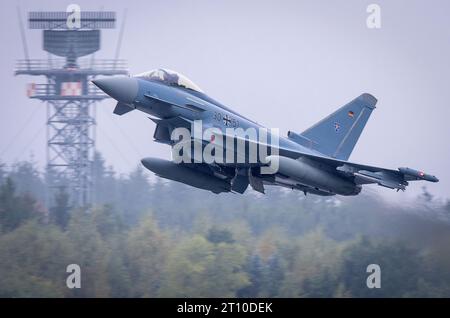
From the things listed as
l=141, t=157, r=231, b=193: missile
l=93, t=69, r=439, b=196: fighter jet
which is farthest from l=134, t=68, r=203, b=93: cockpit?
l=141, t=157, r=231, b=193: missile

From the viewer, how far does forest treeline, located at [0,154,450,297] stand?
22.0 m

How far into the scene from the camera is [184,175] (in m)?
17.8

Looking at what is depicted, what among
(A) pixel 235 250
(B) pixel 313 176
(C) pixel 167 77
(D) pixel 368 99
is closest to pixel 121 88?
(C) pixel 167 77

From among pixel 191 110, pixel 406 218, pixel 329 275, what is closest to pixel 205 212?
pixel 329 275

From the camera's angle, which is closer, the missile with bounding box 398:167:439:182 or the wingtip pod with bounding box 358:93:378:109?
the missile with bounding box 398:167:439:182

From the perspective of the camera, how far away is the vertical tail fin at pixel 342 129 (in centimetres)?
1855

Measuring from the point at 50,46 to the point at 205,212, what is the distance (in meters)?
10.2

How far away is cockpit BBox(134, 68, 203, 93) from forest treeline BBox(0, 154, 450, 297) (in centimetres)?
658

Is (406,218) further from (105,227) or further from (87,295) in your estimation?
(105,227)

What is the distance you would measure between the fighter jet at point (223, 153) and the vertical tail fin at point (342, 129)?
0.21 m

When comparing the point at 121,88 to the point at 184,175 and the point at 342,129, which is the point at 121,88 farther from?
the point at 342,129

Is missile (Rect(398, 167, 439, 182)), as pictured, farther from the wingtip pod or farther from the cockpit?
the cockpit

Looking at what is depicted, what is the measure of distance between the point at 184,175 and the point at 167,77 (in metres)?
2.06

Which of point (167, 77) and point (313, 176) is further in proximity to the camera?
point (167, 77)
